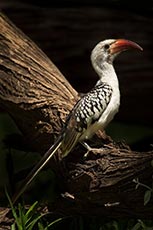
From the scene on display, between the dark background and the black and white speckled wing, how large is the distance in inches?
50.2

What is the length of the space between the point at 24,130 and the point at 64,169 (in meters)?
0.37

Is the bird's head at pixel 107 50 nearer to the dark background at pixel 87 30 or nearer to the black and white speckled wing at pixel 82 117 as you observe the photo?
the black and white speckled wing at pixel 82 117

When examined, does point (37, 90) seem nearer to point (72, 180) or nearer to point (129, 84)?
point (72, 180)

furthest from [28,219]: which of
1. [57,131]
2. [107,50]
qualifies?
[107,50]

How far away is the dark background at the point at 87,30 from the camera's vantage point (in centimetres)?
453

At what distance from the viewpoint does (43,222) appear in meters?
3.57

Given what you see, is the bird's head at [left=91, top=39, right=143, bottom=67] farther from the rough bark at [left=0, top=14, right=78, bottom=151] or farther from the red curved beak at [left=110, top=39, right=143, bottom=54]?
the rough bark at [left=0, top=14, right=78, bottom=151]

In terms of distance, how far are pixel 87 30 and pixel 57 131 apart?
1.26 metres

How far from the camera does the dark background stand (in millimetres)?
4527

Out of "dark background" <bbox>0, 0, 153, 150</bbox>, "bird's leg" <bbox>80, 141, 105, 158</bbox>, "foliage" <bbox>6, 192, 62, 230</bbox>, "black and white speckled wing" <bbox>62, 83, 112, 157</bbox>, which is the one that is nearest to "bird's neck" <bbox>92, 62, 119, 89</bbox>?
"black and white speckled wing" <bbox>62, 83, 112, 157</bbox>

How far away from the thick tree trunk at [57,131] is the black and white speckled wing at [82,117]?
0.12 meters

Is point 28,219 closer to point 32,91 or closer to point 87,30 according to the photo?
point 32,91

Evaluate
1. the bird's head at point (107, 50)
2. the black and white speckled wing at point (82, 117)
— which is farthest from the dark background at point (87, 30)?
the black and white speckled wing at point (82, 117)

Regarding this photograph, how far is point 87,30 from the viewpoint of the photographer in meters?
4.54
